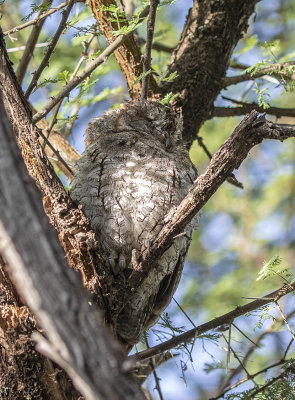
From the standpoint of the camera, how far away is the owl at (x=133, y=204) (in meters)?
2.57

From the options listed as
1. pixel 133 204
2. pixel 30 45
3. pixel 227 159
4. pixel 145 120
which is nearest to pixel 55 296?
pixel 227 159

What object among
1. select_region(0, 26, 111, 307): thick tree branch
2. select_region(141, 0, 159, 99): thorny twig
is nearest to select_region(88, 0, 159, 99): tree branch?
select_region(141, 0, 159, 99): thorny twig

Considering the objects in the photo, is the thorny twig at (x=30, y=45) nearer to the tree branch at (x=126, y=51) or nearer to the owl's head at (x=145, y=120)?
the tree branch at (x=126, y=51)

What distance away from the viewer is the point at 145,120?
324 centimetres

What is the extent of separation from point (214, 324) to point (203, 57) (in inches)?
72.8

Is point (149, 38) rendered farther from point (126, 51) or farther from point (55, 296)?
point (55, 296)

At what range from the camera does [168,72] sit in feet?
11.5

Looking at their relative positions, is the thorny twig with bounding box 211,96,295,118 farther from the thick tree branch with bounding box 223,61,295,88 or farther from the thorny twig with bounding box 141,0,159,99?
the thorny twig with bounding box 141,0,159,99

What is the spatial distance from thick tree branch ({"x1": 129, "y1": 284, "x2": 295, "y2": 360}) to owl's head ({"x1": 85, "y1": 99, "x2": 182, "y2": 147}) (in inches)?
45.5

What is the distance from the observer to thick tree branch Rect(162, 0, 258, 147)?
3479 mm

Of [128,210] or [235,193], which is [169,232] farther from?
[235,193]

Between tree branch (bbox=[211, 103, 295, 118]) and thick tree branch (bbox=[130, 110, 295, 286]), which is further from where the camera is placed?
tree branch (bbox=[211, 103, 295, 118])

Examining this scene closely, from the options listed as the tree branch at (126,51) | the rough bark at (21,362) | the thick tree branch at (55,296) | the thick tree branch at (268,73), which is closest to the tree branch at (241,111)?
the thick tree branch at (268,73)

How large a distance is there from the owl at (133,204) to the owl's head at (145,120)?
14 cm
